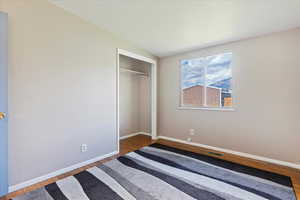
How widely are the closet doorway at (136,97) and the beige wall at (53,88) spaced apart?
1.20m

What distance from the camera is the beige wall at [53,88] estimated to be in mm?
1774

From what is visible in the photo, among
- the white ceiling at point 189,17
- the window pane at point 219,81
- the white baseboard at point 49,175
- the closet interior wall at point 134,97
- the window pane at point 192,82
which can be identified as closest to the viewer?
the white baseboard at point 49,175

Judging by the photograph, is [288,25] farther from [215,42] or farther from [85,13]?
[85,13]

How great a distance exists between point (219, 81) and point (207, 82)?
264mm

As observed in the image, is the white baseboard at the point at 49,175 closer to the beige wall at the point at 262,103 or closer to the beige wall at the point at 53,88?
the beige wall at the point at 53,88

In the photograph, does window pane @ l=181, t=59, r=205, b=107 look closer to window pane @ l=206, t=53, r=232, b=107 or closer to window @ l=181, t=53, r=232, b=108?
window @ l=181, t=53, r=232, b=108

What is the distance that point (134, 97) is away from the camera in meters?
4.42

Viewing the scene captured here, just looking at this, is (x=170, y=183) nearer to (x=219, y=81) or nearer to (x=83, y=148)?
(x=83, y=148)

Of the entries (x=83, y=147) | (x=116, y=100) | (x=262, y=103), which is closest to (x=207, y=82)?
(x=262, y=103)

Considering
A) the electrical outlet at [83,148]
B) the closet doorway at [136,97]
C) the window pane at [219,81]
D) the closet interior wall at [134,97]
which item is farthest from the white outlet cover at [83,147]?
the window pane at [219,81]

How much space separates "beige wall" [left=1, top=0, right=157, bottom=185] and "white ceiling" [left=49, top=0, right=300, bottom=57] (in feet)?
1.00

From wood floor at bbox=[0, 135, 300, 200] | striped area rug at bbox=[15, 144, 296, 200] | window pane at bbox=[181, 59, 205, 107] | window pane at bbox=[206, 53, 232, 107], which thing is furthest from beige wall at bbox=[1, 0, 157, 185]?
window pane at bbox=[206, 53, 232, 107]

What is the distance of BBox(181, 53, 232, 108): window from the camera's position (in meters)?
3.02

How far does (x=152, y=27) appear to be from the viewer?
2.52 metres
